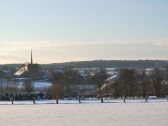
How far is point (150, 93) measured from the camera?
273 ft

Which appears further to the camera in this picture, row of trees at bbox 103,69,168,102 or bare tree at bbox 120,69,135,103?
bare tree at bbox 120,69,135,103

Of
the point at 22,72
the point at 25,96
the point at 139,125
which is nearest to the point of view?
the point at 139,125

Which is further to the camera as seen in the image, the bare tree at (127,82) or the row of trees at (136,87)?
the bare tree at (127,82)

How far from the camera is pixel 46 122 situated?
24.0m

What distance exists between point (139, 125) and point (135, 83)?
6464 centimetres

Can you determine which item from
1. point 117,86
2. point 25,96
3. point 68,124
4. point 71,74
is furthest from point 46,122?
point 71,74

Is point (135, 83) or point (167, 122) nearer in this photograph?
point (167, 122)

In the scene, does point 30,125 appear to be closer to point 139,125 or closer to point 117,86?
point 139,125

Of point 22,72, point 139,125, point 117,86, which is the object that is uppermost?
point 22,72

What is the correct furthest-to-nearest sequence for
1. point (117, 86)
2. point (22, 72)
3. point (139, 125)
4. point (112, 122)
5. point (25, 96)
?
point (22, 72)
point (117, 86)
point (25, 96)
point (112, 122)
point (139, 125)

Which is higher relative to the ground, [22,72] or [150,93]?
[22,72]

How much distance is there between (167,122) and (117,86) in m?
60.0

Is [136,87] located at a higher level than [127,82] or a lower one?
lower

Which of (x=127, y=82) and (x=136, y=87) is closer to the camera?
(x=136, y=87)
